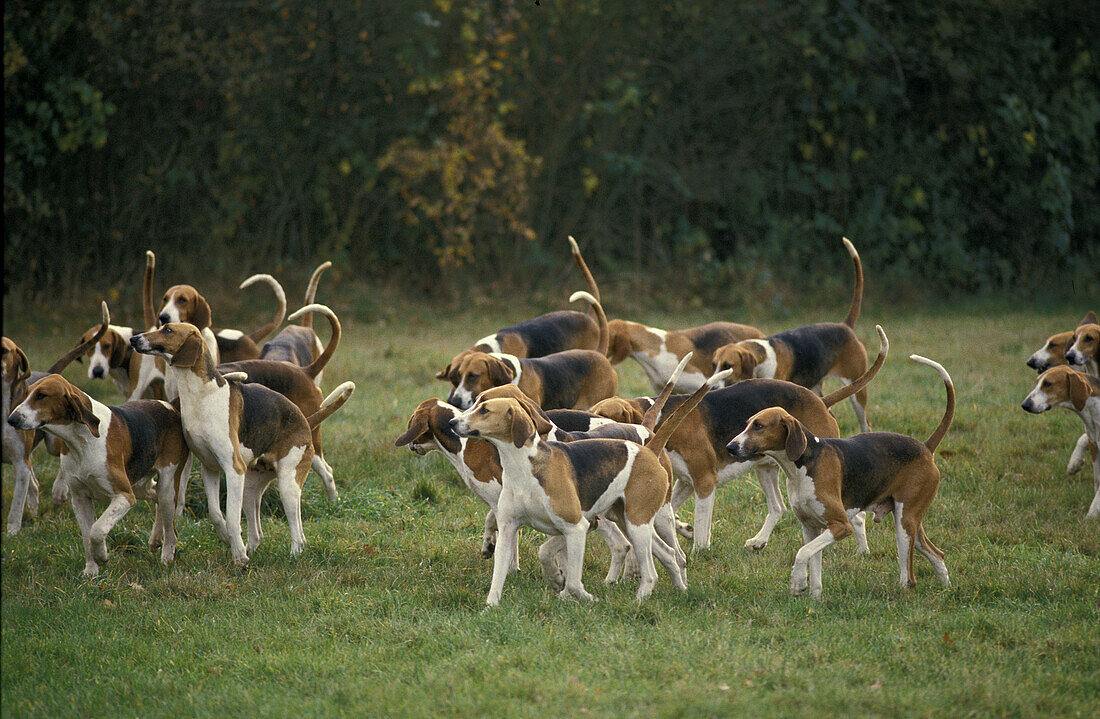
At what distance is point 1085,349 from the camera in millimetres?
8047

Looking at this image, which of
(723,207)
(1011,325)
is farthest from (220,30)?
(1011,325)

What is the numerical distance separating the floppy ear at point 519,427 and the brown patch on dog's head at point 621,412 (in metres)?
1.58

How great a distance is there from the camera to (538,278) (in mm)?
17344

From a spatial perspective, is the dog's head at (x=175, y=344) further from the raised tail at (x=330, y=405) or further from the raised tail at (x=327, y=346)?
the raised tail at (x=327, y=346)

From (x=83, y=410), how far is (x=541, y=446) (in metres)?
2.53

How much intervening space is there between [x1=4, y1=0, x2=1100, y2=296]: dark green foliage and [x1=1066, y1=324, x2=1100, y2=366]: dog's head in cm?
867

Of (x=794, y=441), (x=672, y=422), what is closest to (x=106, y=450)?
(x=672, y=422)

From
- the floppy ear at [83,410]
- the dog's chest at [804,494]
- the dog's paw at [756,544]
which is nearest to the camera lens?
the dog's chest at [804,494]

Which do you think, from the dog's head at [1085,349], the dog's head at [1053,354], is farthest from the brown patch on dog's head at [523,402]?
the dog's head at [1053,354]

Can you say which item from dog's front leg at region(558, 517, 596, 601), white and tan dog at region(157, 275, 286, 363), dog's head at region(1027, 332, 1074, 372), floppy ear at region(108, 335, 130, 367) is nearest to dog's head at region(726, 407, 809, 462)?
dog's front leg at region(558, 517, 596, 601)

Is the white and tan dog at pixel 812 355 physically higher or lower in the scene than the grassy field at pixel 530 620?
higher

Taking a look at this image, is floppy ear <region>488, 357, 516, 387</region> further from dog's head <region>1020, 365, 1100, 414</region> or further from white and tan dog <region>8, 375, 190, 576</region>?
dog's head <region>1020, 365, 1100, 414</region>

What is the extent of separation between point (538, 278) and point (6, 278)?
7.55 m

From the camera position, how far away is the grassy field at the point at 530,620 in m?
4.46
